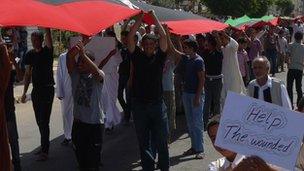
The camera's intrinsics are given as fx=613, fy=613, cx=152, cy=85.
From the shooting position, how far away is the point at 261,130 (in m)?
3.32

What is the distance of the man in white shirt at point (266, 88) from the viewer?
5.98 meters

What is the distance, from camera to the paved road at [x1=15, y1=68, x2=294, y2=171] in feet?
26.2

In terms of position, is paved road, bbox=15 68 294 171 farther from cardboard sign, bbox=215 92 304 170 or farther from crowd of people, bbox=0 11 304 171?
cardboard sign, bbox=215 92 304 170

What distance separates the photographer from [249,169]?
3.18 meters

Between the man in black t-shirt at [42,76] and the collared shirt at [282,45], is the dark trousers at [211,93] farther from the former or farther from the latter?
the collared shirt at [282,45]

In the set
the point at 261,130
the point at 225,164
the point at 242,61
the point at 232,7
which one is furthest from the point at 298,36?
the point at 232,7

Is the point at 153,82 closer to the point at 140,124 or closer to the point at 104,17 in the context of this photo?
the point at 140,124

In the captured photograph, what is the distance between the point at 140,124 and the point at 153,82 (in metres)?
0.49

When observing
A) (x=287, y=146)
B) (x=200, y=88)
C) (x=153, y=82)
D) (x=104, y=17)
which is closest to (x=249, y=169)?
(x=287, y=146)

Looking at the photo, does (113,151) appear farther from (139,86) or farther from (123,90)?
(139,86)

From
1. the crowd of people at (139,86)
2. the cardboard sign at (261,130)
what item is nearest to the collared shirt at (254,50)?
the crowd of people at (139,86)

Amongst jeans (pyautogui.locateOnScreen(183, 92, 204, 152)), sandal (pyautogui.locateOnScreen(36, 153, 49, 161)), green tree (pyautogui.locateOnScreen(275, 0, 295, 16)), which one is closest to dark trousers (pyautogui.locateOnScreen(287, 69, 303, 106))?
jeans (pyautogui.locateOnScreen(183, 92, 204, 152))

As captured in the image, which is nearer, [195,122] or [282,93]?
[282,93]

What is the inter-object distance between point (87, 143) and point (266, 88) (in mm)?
2208
